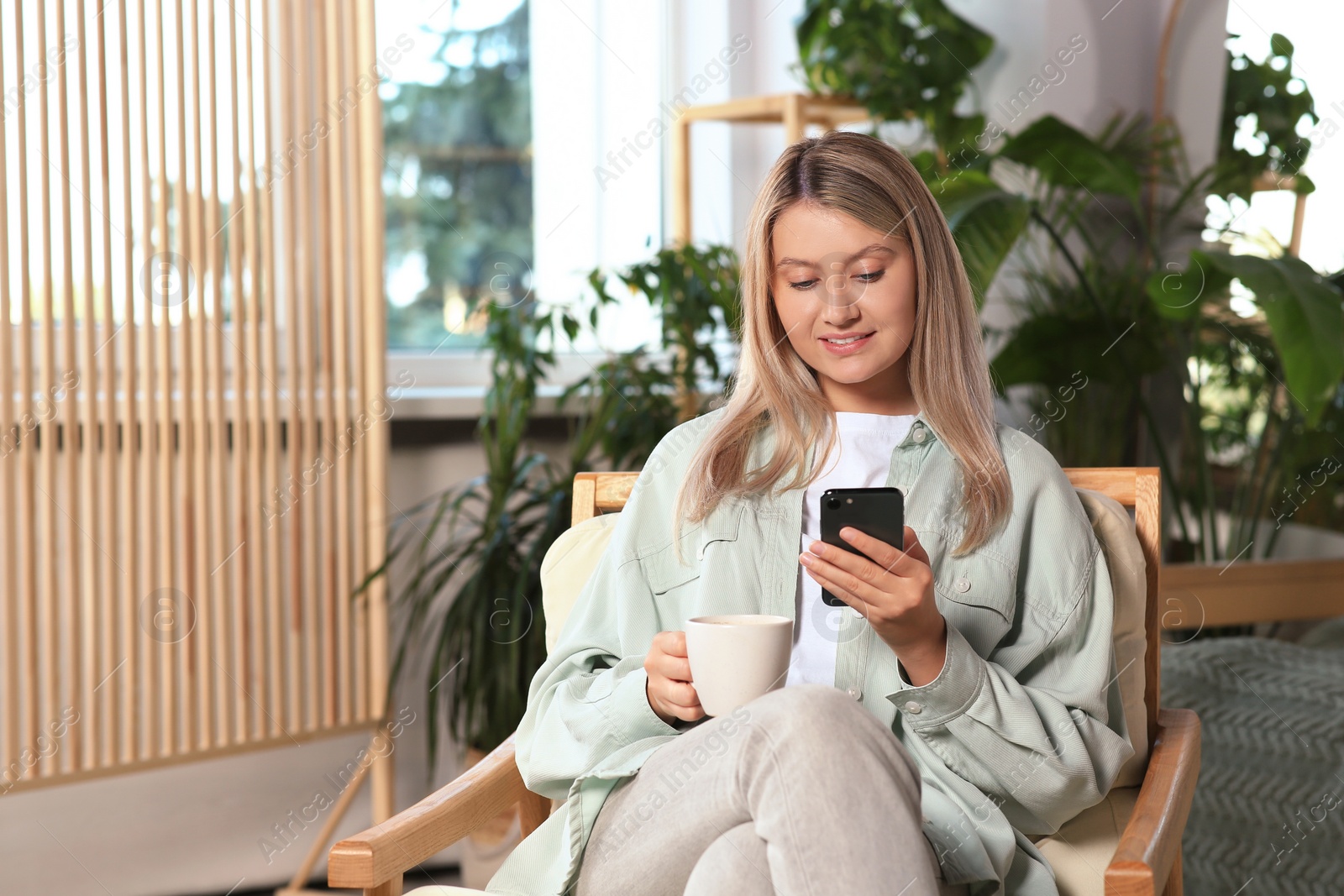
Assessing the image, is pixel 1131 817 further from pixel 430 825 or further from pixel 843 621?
pixel 430 825

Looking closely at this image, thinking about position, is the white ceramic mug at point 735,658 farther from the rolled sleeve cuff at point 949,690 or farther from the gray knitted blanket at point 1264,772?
the gray knitted blanket at point 1264,772

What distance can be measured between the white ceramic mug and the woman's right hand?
8cm

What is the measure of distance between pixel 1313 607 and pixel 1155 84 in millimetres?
1091

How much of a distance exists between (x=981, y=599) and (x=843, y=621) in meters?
0.14

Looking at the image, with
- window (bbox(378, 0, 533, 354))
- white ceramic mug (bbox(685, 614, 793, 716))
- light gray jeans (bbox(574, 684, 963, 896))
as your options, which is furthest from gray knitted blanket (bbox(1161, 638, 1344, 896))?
window (bbox(378, 0, 533, 354))

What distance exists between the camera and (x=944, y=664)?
1.09 metres

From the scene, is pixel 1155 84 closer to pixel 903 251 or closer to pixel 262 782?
pixel 903 251

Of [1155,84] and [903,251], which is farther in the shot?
[1155,84]

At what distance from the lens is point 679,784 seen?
105 centimetres

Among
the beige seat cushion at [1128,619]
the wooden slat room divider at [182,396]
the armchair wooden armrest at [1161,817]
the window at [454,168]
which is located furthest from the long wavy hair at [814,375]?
the window at [454,168]

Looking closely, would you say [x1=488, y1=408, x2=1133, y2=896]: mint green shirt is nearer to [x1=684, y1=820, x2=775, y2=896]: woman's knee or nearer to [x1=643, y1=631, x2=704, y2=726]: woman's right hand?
[x1=643, y1=631, x2=704, y2=726]: woman's right hand

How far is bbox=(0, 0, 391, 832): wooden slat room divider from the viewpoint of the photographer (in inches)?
76.7

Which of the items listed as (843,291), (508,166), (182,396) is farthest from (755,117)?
(843,291)

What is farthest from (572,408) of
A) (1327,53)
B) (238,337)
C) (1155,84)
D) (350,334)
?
(1327,53)
